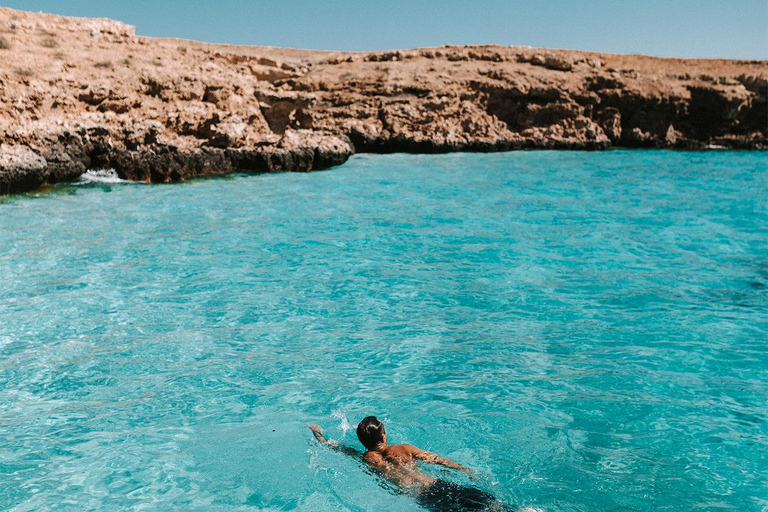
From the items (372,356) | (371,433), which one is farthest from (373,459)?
(372,356)

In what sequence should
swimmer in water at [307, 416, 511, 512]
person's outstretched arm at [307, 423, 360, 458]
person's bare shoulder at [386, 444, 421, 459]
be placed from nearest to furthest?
swimmer in water at [307, 416, 511, 512] < person's bare shoulder at [386, 444, 421, 459] < person's outstretched arm at [307, 423, 360, 458]

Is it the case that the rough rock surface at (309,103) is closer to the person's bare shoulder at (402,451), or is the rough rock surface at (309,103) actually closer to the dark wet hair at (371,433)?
the dark wet hair at (371,433)

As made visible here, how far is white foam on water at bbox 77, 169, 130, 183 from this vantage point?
1506 centimetres

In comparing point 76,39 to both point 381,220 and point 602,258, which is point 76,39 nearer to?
point 381,220

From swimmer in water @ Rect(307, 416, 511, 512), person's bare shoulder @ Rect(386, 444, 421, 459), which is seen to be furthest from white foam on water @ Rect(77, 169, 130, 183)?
person's bare shoulder @ Rect(386, 444, 421, 459)

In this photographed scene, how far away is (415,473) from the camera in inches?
150

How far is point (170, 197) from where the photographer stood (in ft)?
45.8

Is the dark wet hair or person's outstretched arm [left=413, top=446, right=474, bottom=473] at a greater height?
the dark wet hair

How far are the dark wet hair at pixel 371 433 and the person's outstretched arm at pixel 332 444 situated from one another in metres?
0.14

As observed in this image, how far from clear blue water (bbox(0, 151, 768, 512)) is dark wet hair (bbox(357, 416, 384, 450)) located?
18 cm

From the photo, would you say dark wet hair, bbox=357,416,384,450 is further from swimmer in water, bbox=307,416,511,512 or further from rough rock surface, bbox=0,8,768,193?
rough rock surface, bbox=0,8,768,193

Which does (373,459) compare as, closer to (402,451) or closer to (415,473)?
(402,451)

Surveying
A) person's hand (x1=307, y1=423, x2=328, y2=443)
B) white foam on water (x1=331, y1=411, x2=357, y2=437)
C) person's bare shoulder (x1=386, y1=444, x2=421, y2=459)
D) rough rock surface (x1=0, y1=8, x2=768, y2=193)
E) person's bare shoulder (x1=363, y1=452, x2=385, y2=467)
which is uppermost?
rough rock surface (x1=0, y1=8, x2=768, y2=193)

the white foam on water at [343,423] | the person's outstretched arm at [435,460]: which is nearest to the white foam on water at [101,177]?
the white foam on water at [343,423]
